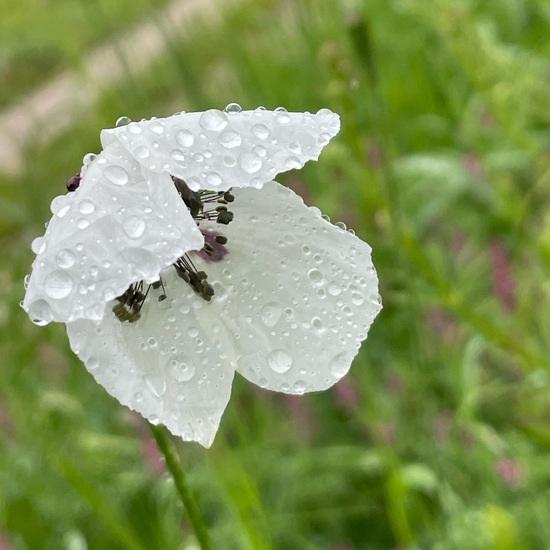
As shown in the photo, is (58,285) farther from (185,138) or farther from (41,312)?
(185,138)

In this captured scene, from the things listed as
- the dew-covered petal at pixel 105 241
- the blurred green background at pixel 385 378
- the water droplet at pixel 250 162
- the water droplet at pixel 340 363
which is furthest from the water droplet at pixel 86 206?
the blurred green background at pixel 385 378

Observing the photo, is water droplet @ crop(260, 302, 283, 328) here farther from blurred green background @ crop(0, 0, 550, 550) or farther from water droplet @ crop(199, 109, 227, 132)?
blurred green background @ crop(0, 0, 550, 550)

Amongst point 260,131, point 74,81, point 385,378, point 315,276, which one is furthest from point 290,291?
point 74,81

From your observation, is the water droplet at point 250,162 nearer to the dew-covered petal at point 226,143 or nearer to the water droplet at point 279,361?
the dew-covered petal at point 226,143

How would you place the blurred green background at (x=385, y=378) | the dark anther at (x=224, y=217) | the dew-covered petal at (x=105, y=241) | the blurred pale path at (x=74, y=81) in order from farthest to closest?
the blurred pale path at (x=74, y=81) → the blurred green background at (x=385, y=378) → the dark anther at (x=224, y=217) → the dew-covered petal at (x=105, y=241)

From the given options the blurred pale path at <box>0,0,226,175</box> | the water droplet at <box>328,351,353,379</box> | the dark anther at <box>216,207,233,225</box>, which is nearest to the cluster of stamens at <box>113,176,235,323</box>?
the dark anther at <box>216,207,233,225</box>

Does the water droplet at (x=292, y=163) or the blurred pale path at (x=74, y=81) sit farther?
the blurred pale path at (x=74, y=81)
